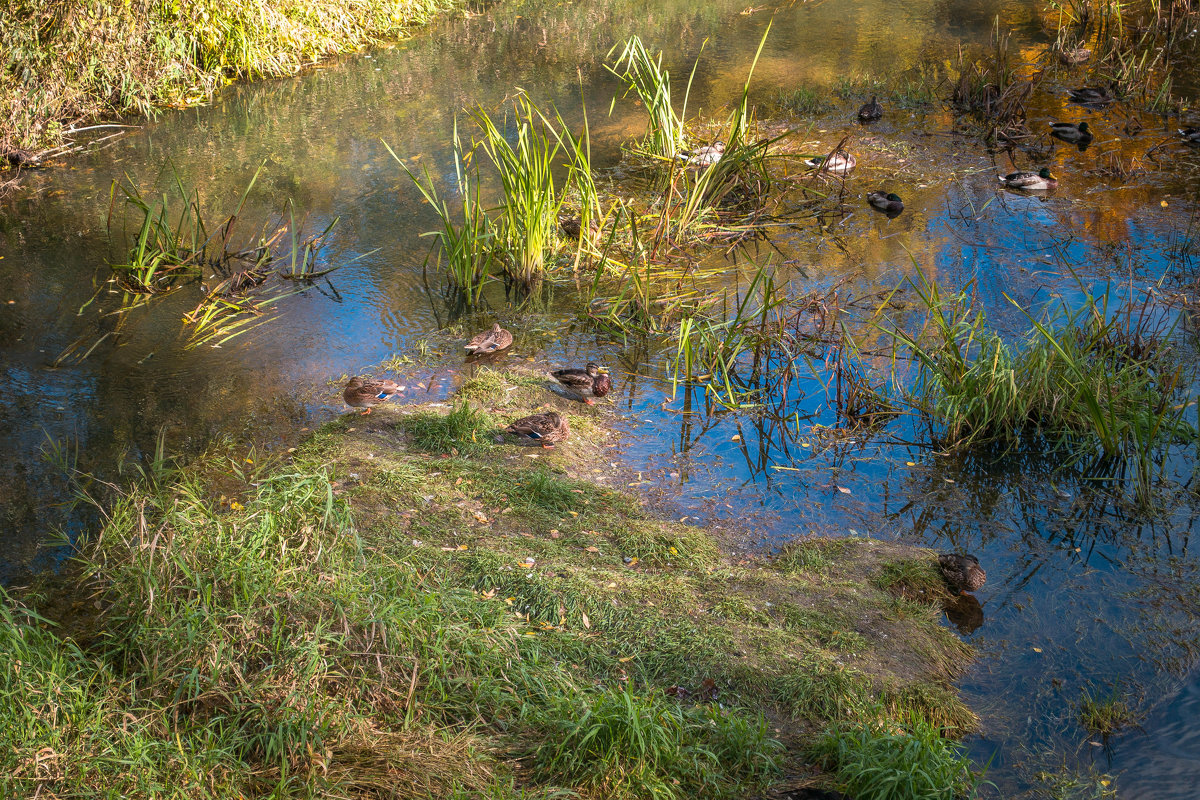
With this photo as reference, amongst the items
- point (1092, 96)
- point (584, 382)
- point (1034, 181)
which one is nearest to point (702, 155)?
point (1034, 181)

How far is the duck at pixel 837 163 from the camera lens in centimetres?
843

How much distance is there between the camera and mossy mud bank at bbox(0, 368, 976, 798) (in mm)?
2805

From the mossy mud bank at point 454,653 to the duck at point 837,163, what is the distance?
5100 mm

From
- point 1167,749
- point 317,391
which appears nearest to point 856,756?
point 1167,749

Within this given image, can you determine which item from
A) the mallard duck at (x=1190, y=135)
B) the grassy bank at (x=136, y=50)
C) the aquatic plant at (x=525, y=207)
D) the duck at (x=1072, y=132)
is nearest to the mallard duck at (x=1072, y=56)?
the duck at (x=1072, y=132)

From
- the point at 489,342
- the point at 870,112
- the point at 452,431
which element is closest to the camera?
the point at 452,431

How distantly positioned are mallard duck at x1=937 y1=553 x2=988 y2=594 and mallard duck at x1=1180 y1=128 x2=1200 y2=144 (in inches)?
270

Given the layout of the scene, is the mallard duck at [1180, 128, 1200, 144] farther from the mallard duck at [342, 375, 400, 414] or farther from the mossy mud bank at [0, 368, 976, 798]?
the mallard duck at [342, 375, 400, 414]

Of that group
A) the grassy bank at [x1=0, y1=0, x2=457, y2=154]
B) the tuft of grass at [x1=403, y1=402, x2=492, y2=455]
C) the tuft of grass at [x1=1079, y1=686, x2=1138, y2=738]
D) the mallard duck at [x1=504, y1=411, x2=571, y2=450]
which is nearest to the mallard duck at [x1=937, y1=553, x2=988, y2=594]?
the tuft of grass at [x1=1079, y1=686, x2=1138, y2=738]

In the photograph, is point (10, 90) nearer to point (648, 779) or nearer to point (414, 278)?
point (414, 278)

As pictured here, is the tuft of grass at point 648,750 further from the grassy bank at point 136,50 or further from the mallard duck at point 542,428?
the grassy bank at point 136,50

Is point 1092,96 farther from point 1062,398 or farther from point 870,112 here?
point 1062,398

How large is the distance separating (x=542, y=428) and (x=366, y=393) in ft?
4.00

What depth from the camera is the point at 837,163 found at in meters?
8.51
